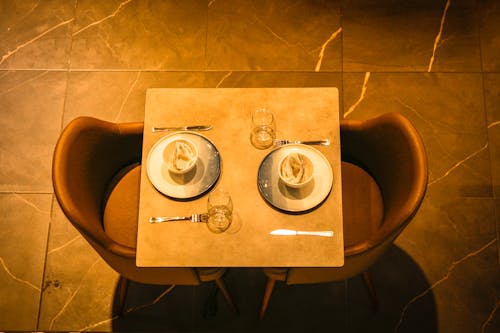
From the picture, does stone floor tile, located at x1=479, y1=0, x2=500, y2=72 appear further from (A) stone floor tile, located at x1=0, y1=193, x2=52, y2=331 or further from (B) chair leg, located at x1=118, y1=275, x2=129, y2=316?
(A) stone floor tile, located at x1=0, y1=193, x2=52, y2=331

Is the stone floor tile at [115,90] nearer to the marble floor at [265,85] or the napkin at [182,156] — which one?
the marble floor at [265,85]

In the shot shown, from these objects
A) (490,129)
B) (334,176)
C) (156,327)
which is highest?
(490,129)

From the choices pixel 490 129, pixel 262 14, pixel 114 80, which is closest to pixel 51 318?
pixel 114 80

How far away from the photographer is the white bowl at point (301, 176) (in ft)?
5.52

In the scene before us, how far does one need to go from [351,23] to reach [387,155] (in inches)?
53.9

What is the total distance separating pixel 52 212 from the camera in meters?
2.58

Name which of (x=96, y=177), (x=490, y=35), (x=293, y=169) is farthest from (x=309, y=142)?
(x=490, y=35)

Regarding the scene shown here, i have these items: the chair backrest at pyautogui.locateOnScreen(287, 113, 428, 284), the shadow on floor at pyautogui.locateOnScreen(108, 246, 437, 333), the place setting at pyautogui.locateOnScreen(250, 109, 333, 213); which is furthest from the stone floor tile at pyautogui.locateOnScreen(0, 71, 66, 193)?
the chair backrest at pyautogui.locateOnScreen(287, 113, 428, 284)

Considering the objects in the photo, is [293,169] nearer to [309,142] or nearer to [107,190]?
[309,142]

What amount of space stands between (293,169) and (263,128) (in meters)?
0.21

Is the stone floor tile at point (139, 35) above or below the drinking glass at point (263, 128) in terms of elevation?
above

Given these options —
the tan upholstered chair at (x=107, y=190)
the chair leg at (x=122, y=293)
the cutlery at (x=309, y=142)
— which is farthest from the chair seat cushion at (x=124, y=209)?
the cutlery at (x=309, y=142)

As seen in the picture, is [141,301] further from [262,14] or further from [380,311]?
[262,14]

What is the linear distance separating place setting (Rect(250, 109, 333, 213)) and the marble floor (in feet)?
2.81
